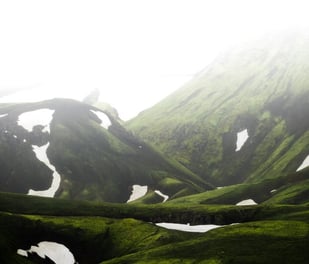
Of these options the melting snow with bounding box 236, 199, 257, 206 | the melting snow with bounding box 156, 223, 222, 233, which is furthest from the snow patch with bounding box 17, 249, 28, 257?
the melting snow with bounding box 236, 199, 257, 206

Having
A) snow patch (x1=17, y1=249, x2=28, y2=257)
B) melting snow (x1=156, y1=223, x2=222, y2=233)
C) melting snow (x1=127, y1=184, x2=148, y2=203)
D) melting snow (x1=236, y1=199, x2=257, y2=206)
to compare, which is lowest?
snow patch (x1=17, y1=249, x2=28, y2=257)

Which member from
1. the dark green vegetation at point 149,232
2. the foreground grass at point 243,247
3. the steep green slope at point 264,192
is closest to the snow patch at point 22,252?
the dark green vegetation at point 149,232

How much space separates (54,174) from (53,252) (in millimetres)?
85478

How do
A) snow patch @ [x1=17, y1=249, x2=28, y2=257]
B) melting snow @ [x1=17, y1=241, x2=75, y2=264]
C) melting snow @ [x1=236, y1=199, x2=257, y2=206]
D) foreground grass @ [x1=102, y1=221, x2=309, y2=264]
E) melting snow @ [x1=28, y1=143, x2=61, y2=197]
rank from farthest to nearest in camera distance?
melting snow @ [x1=28, y1=143, x2=61, y2=197]
melting snow @ [x1=236, y1=199, x2=257, y2=206]
melting snow @ [x1=17, y1=241, x2=75, y2=264]
snow patch @ [x1=17, y1=249, x2=28, y2=257]
foreground grass @ [x1=102, y1=221, x2=309, y2=264]

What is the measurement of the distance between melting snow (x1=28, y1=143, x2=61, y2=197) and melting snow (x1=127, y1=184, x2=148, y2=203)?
88.6 feet

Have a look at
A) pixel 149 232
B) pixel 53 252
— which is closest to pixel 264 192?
pixel 149 232

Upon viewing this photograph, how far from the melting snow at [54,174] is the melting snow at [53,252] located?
70.7 m

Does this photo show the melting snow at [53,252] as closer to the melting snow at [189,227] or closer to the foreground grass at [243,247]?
the foreground grass at [243,247]

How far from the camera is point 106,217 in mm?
118938

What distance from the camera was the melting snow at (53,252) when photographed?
9550 cm

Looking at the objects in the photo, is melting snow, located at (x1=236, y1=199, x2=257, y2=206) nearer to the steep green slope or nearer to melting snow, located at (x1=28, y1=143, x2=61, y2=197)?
the steep green slope

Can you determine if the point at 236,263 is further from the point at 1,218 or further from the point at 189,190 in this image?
the point at 189,190

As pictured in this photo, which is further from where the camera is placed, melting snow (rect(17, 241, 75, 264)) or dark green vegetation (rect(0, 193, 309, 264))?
melting snow (rect(17, 241, 75, 264))

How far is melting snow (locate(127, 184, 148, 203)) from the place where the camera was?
183 metres
